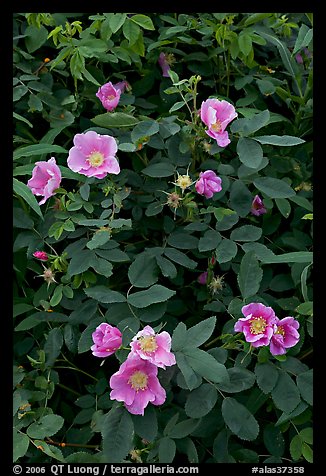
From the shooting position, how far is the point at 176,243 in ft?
4.70

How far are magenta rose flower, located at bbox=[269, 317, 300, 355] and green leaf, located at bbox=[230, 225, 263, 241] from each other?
8.4 inches

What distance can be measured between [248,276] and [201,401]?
0.92 feet

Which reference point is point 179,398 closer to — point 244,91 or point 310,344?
point 310,344

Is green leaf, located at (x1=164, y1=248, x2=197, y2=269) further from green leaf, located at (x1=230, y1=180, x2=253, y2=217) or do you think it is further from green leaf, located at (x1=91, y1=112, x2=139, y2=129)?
green leaf, located at (x1=91, y1=112, x2=139, y2=129)

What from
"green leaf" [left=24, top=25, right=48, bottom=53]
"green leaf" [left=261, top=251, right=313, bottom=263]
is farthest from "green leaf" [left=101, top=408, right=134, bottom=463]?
"green leaf" [left=24, top=25, right=48, bottom=53]

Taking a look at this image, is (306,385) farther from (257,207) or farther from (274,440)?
(257,207)

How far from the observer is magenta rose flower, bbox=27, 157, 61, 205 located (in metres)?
1.42

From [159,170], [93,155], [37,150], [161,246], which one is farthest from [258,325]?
[37,150]

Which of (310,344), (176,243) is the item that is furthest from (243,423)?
(176,243)

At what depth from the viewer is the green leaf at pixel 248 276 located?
4.35 feet

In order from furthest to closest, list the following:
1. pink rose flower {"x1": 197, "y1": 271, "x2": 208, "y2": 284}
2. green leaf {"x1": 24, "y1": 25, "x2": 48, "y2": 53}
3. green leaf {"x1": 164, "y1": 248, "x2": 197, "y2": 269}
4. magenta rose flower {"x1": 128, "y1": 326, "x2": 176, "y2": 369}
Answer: green leaf {"x1": 24, "y1": 25, "x2": 48, "y2": 53} → pink rose flower {"x1": 197, "y1": 271, "x2": 208, "y2": 284} → green leaf {"x1": 164, "y1": 248, "x2": 197, "y2": 269} → magenta rose flower {"x1": 128, "y1": 326, "x2": 176, "y2": 369}

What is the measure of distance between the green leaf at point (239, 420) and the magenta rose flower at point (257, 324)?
13 centimetres

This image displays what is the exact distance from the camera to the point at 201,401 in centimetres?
123

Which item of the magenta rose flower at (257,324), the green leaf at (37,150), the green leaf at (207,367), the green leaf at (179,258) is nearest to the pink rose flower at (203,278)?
the green leaf at (179,258)
